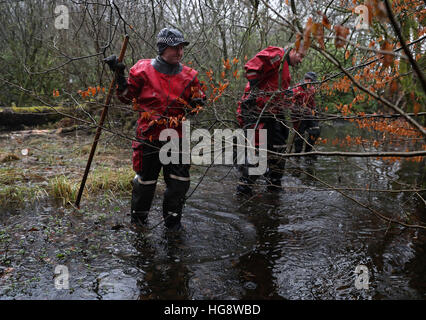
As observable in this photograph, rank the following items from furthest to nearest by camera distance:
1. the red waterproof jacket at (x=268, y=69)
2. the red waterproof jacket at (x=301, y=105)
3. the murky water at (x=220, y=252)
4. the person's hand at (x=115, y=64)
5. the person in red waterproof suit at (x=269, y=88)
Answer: the red waterproof jacket at (x=268, y=69)
the person in red waterproof suit at (x=269, y=88)
the red waterproof jacket at (x=301, y=105)
the person's hand at (x=115, y=64)
the murky water at (x=220, y=252)

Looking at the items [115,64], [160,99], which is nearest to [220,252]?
[160,99]

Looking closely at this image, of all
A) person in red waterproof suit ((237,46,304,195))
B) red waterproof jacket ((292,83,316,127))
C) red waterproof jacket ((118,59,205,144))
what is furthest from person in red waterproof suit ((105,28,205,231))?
red waterproof jacket ((292,83,316,127))

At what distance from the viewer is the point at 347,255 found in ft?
9.95

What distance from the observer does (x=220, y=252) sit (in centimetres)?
310

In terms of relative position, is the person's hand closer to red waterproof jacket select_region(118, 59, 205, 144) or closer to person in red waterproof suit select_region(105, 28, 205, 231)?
person in red waterproof suit select_region(105, 28, 205, 231)

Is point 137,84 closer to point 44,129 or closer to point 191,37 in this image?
point 191,37

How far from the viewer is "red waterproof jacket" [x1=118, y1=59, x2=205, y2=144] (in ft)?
10.0

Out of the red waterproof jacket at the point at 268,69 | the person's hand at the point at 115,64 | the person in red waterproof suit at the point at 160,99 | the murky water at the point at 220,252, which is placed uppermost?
the red waterproof jacket at the point at 268,69

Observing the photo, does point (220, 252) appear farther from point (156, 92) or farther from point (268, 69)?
point (268, 69)

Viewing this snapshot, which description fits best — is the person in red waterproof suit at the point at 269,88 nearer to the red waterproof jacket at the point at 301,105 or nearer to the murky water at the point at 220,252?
the red waterproof jacket at the point at 301,105

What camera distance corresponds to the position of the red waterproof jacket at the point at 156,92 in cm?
306

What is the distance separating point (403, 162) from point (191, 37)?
5.77 m

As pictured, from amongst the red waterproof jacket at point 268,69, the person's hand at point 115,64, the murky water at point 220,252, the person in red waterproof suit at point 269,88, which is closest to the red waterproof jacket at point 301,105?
the person in red waterproof suit at point 269,88
